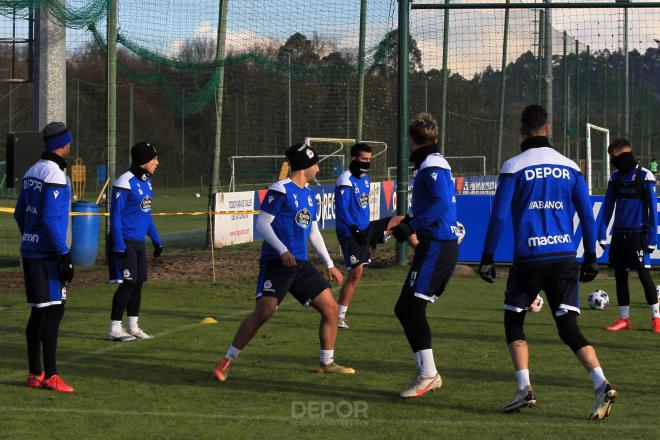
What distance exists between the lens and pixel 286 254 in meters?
8.65

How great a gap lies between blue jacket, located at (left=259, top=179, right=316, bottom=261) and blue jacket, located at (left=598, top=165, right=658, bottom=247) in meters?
4.31

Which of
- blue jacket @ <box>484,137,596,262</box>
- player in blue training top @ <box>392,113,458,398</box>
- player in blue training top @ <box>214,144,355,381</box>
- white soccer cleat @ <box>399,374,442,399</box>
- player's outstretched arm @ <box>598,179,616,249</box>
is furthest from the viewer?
player's outstretched arm @ <box>598,179,616,249</box>

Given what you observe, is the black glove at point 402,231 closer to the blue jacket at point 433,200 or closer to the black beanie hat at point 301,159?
the blue jacket at point 433,200

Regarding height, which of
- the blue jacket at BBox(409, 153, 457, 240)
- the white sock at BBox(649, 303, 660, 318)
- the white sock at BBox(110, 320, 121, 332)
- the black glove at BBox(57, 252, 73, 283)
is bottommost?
the white sock at BBox(110, 320, 121, 332)

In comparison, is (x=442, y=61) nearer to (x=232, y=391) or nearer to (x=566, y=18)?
(x=566, y=18)

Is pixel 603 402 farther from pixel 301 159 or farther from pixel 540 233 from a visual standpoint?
pixel 301 159

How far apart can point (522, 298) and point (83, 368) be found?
4.10m

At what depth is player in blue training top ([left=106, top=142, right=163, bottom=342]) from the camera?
1099 cm

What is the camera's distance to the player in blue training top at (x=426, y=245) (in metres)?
8.23

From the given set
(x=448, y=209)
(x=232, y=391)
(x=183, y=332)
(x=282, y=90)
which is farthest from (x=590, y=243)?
(x=282, y=90)

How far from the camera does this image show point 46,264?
8.47 m

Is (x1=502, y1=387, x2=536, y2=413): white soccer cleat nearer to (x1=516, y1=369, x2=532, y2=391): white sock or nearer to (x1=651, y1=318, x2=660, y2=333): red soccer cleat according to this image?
(x1=516, y1=369, x2=532, y2=391): white sock

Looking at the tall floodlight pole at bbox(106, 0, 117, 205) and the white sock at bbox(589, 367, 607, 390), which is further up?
the tall floodlight pole at bbox(106, 0, 117, 205)

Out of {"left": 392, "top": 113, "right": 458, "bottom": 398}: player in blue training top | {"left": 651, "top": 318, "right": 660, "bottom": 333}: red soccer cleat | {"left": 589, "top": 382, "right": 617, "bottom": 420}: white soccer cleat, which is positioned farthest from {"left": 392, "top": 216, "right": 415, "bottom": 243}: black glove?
{"left": 651, "top": 318, "right": 660, "bottom": 333}: red soccer cleat
